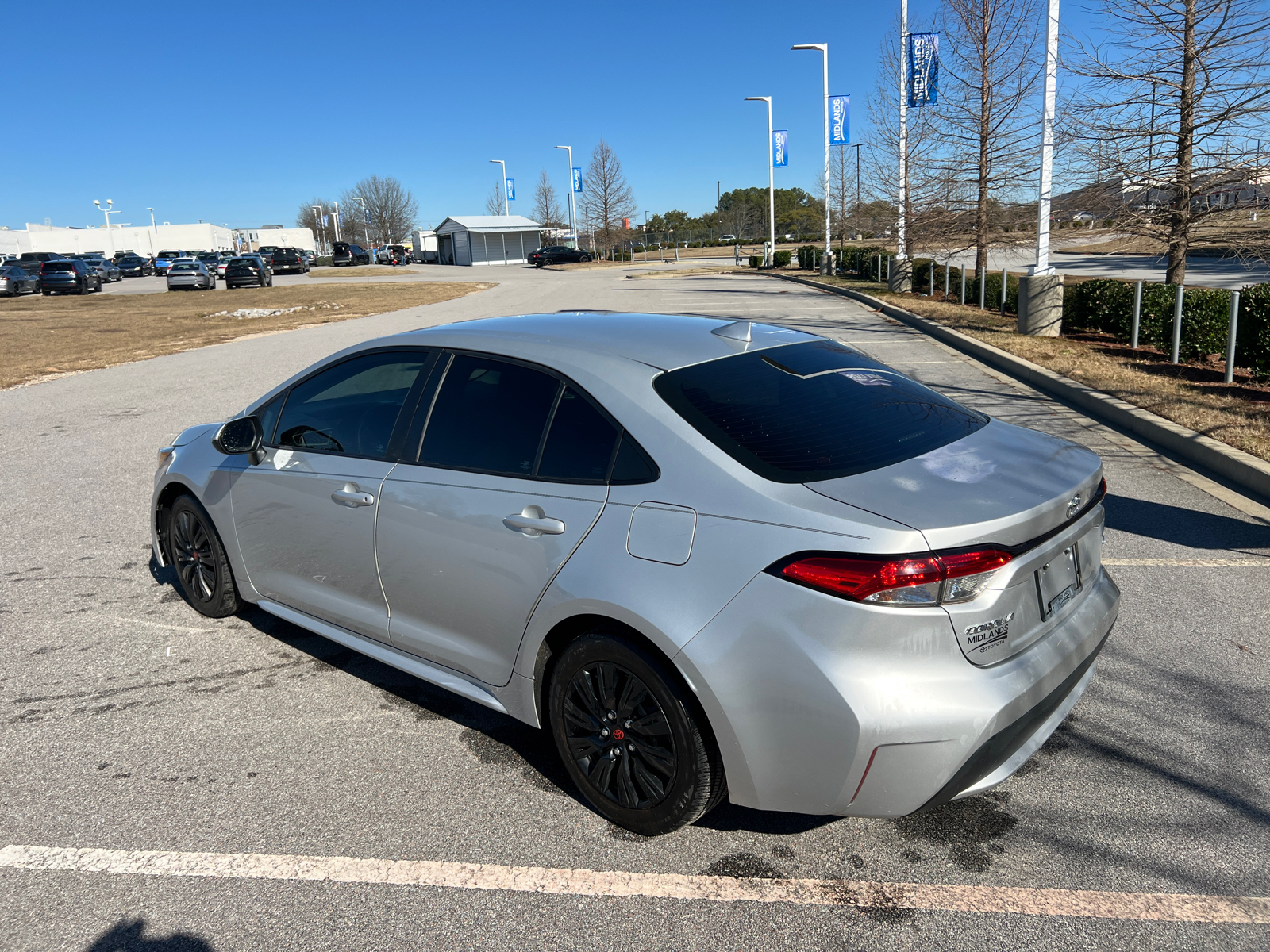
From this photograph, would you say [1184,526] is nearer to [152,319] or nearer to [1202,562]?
[1202,562]

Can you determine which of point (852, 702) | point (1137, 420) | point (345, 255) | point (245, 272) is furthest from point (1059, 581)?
point (345, 255)

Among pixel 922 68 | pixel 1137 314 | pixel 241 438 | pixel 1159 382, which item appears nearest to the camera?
pixel 241 438

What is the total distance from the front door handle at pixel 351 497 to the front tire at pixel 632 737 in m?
1.15

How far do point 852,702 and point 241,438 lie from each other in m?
3.15

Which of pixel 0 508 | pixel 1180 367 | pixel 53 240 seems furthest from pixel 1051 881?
pixel 53 240

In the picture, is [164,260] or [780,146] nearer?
[780,146]

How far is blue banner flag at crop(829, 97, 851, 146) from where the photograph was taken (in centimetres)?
3762

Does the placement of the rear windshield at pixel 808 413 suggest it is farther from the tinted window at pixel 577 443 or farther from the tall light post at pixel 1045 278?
the tall light post at pixel 1045 278

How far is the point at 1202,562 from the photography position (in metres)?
5.44

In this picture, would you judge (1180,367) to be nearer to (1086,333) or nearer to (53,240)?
(1086,333)

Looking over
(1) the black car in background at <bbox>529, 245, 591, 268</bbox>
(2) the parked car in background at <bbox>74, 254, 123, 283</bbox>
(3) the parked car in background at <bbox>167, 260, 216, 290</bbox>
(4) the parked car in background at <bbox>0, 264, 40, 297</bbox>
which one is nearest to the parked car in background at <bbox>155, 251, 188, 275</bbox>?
(2) the parked car in background at <bbox>74, 254, 123, 283</bbox>

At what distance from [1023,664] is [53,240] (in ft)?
492

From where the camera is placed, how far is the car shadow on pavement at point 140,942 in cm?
264

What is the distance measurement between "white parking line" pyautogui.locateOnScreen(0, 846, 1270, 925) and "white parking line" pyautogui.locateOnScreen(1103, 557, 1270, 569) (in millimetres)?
3073
